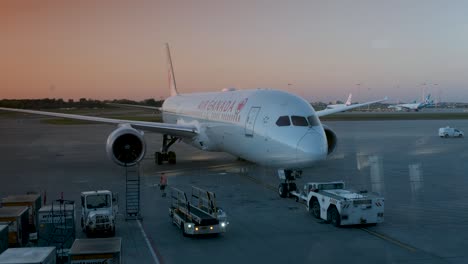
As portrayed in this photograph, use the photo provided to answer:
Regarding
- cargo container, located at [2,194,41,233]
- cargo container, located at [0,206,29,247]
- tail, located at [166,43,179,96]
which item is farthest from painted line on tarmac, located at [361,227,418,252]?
tail, located at [166,43,179,96]

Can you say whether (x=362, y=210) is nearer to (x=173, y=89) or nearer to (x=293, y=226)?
(x=293, y=226)

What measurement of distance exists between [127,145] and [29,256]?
13.2 metres

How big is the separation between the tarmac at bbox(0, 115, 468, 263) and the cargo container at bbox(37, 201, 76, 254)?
136 cm

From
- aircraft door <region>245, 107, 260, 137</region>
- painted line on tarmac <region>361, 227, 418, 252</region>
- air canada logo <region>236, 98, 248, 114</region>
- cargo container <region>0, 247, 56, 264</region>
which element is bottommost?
painted line on tarmac <region>361, 227, 418, 252</region>

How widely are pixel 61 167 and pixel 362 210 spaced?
18598 mm

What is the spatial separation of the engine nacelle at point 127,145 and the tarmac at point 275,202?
126 cm

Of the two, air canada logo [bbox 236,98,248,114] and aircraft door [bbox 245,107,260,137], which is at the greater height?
air canada logo [bbox 236,98,248,114]

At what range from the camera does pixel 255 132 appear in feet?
62.7

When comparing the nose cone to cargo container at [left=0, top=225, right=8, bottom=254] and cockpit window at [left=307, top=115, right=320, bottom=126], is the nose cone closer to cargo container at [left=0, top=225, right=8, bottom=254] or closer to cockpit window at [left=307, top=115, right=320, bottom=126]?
cockpit window at [left=307, top=115, right=320, bottom=126]

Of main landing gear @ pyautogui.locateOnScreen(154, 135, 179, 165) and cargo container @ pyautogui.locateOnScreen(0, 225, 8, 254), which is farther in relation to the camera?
main landing gear @ pyautogui.locateOnScreen(154, 135, 179, 165)

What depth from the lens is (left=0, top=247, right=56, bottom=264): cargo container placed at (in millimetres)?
8516

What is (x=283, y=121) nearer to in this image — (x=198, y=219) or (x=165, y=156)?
(x=198, y=219)

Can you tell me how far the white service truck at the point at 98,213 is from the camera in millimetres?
13461

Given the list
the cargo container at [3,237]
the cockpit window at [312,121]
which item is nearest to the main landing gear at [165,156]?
the cockpit window at [312,121]
